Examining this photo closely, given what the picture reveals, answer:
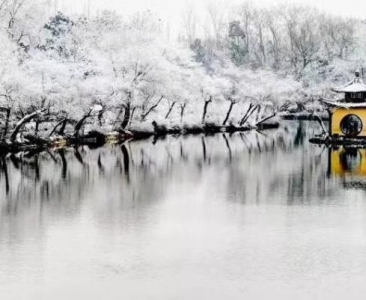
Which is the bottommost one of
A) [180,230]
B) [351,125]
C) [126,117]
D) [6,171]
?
[180,230]

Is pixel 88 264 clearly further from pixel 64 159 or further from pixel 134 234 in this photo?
pixel 64 159

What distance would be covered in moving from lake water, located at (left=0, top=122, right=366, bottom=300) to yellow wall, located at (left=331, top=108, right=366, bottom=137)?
13609 millimetres

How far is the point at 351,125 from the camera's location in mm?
46719

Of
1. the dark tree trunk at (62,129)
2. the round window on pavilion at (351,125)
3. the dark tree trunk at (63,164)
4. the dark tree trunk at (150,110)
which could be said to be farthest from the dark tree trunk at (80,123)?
the round window on pavilion at (351,125)

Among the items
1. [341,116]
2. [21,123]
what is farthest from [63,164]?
[341,116]

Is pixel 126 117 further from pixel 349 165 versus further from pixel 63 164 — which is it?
pixel 349 165

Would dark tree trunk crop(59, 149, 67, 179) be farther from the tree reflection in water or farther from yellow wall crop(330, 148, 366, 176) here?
yellow wall crop(330, 148, 366, 176)

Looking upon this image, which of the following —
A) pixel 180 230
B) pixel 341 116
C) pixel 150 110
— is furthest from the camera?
pixel 150 110

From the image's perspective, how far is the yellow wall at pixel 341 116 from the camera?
45.8 metres

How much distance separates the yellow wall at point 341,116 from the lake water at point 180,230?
13609mm

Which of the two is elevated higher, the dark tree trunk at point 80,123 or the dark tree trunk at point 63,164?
the dark tree trunk at point 80,123

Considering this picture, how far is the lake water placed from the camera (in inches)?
505

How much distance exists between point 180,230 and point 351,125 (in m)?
31.5

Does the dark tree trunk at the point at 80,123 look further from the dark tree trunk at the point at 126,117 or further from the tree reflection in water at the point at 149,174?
the dark tree trunk at the point at 126,117
